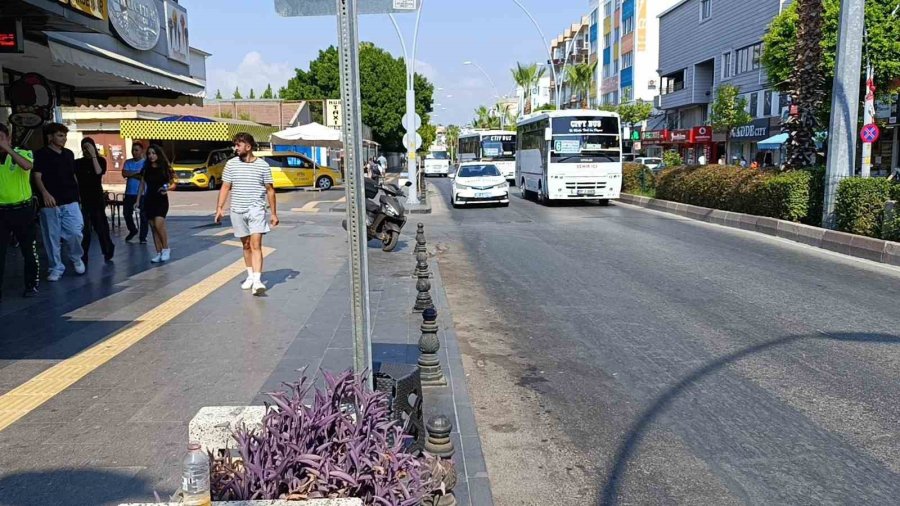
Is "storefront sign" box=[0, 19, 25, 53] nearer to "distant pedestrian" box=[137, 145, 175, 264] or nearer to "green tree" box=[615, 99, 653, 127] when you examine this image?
"distant pedestrian" box=[137, 145, 175, 264]

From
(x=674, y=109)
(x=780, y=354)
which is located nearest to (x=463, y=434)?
(x=780, y=354)

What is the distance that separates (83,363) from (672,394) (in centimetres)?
449

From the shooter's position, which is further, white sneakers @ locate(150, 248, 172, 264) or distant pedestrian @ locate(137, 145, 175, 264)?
white sneakers @ locate(150, 248, 172, 264)

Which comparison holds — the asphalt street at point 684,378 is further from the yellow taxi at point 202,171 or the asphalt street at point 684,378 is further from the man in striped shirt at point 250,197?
the yellow taxi at point 202,171

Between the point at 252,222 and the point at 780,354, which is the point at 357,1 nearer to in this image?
the point at 780,354

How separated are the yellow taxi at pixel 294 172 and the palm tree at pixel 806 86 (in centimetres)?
2157

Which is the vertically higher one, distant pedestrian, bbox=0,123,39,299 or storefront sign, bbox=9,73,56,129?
storefront sign, bbox=9,73,56,129

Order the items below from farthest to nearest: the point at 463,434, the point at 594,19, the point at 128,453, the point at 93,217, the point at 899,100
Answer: the point at 594,19
the point at 899,100
the point at 93,217
the point at 463,434
the point at 128,453

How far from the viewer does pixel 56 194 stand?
9.02m

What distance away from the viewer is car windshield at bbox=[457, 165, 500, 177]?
24.2 meters

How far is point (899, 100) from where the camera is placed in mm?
29219

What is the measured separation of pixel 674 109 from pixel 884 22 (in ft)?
105

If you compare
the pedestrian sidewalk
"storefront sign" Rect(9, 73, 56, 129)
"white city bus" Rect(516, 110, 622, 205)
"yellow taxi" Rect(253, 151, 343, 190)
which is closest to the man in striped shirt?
the pedestrian sidewalk

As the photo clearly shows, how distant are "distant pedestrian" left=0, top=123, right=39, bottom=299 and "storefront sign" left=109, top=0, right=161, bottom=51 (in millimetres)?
3440
